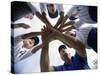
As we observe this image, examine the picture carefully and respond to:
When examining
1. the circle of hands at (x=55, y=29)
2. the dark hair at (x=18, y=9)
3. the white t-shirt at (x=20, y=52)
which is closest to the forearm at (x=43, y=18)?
the circle of hands at (x=55, y=29)

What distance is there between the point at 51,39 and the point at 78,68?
344 millimetres

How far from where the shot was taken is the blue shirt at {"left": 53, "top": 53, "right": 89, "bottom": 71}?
5.48 feet

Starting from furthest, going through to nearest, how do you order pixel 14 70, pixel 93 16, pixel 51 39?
pixel 93 16
pixel 51 39
pixel 14 70

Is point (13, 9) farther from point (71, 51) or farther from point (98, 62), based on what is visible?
point (98, 62)

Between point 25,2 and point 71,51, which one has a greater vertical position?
point 25,2

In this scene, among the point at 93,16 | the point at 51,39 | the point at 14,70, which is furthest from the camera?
the point at 93,16

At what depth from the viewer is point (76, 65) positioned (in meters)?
1.71

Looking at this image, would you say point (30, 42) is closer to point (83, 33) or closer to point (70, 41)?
point (70, 41)

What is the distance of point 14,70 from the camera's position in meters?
1.53

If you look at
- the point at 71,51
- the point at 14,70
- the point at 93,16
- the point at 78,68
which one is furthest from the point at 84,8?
the point at 14,70

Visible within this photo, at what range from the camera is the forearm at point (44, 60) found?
1621mm

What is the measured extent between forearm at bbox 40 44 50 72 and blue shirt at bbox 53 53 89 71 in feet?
0.26

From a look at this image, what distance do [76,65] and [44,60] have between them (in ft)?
0.94

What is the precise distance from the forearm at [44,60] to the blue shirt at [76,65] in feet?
0.26
